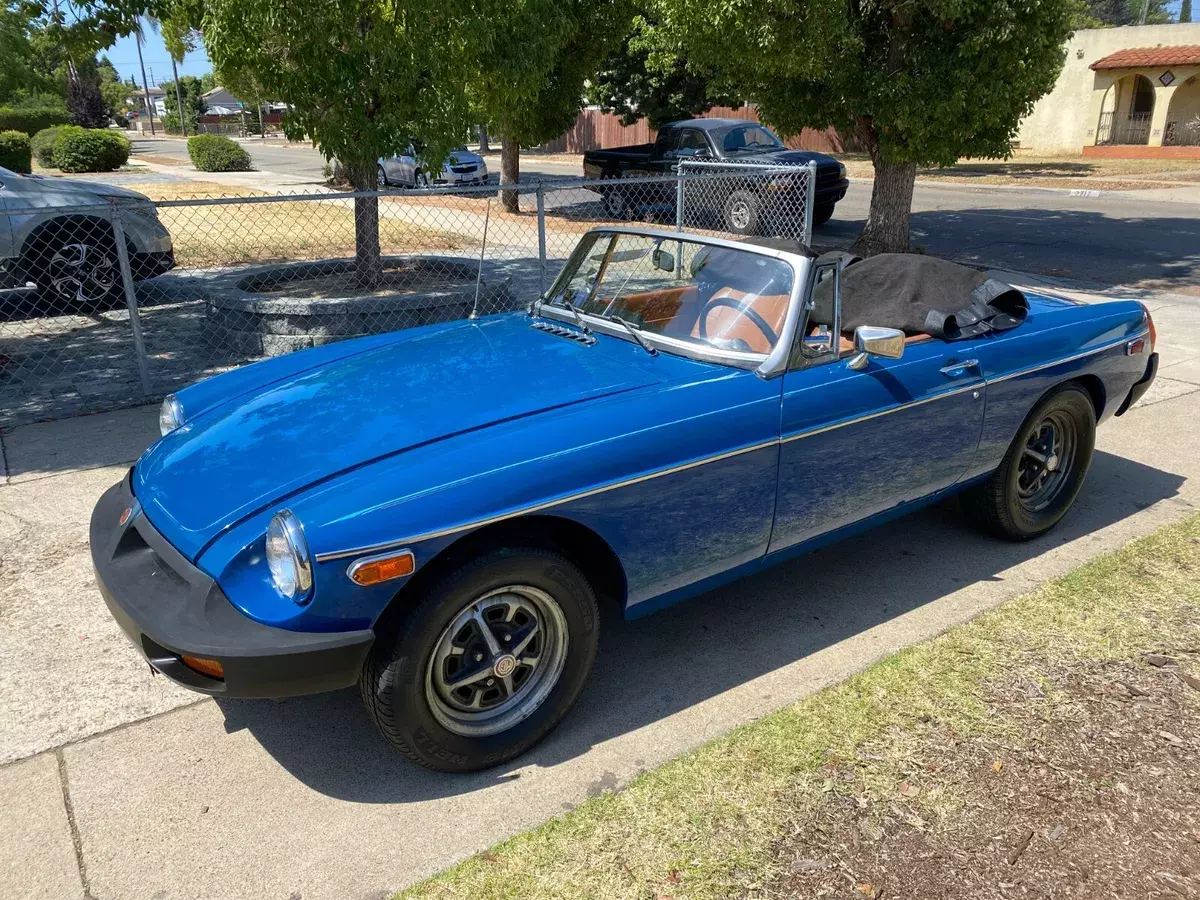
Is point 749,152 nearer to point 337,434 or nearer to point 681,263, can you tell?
point 681,263

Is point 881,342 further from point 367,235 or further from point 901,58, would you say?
point 901,58

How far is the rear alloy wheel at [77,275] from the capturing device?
905 cm

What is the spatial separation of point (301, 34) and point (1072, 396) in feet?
19.3

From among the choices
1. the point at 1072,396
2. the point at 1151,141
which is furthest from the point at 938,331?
the point at 1151,141

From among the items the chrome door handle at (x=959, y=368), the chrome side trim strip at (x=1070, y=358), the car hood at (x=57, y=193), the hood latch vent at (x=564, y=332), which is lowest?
the chrome side trim strip at (x=1070, y=358)

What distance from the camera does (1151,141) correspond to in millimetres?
34062

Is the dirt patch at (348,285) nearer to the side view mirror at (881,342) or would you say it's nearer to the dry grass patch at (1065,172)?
the side view mirror at (881,342)

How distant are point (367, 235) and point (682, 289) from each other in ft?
19.1

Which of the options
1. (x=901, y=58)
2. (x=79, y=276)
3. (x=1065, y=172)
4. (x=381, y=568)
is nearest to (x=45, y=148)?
(x=79, y=276)

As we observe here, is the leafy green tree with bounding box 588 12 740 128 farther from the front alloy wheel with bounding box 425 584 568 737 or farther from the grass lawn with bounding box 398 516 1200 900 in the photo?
the front alloy wheel with bounding box 425 584 568 737

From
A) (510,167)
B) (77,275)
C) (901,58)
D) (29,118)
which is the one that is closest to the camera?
(77,275)

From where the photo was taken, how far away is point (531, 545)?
2947 mm

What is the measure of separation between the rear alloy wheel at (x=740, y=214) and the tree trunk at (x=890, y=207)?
Answer: 4.85 ft

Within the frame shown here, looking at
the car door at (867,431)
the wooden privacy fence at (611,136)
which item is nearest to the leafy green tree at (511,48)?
the car door at (867,431)
